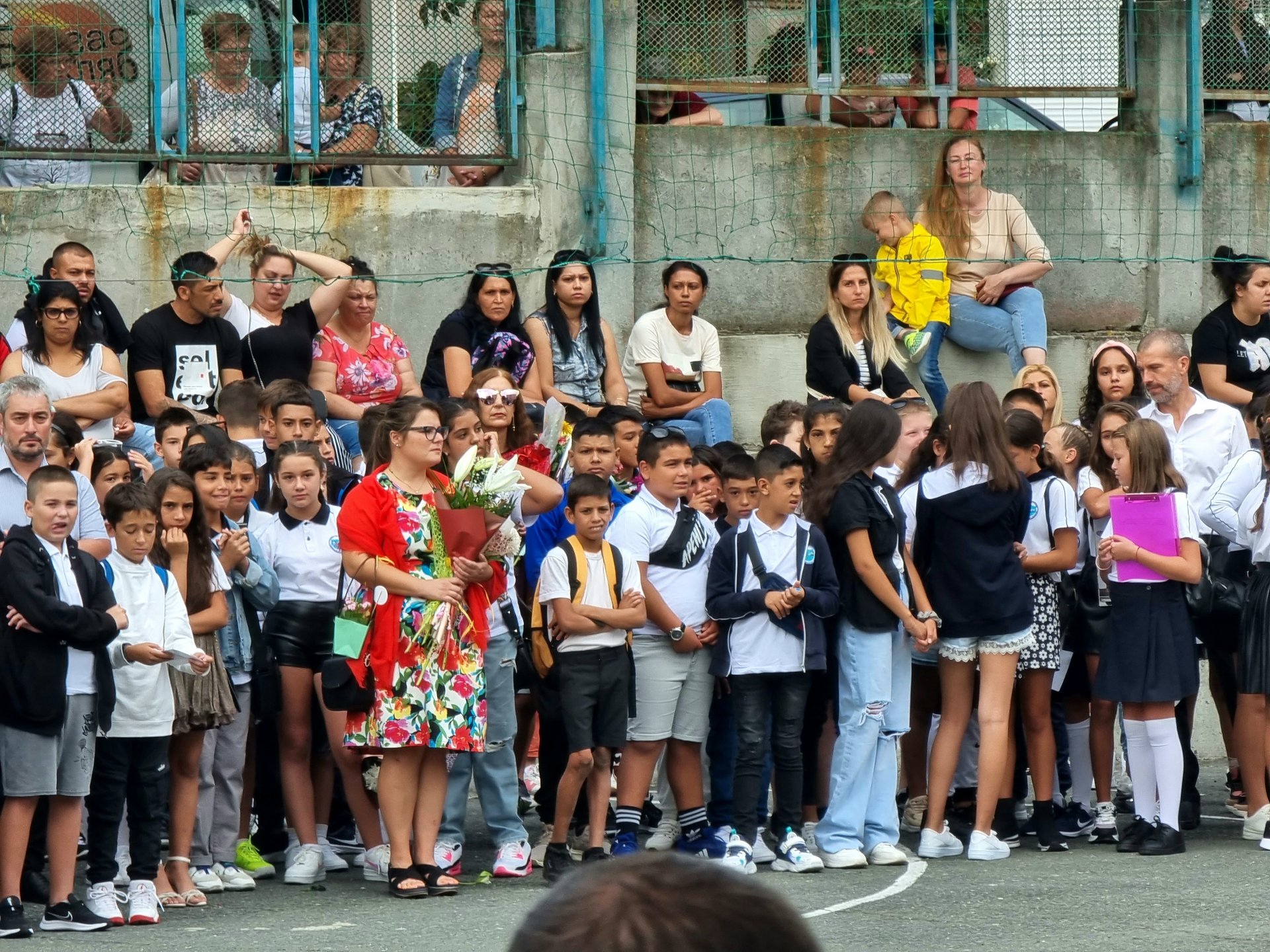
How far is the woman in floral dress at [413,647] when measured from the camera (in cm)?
671

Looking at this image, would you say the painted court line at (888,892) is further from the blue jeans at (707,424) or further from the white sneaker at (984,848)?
the blue jeans at (707,424)

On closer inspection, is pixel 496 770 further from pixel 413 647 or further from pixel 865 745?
pixel 865 745

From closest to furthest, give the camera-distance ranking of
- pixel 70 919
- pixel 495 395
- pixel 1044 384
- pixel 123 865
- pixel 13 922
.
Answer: pixel 13 922 < pixel 70 919 < pixel 123 865 < pixel 495 395 < pixel 1044 384

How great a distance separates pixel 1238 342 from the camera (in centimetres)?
1034

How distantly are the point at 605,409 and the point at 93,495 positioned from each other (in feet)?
8.28

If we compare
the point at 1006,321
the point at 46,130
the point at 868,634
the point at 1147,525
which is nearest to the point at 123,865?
the point at 868,634

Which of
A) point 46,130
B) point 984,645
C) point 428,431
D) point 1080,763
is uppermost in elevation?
point 46,130

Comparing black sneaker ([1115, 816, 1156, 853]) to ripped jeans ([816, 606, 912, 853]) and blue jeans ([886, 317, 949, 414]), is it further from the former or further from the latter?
blue jeans ([886, 317, 949, 414])

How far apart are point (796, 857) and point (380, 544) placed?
A: 2049mm

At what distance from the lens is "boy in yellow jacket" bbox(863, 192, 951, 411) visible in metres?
11.4

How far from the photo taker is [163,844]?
7.77m

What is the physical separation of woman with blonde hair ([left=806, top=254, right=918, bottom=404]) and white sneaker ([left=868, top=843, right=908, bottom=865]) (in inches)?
141

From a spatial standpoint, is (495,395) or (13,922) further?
(495,395)

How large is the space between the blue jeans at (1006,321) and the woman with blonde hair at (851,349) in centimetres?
112
